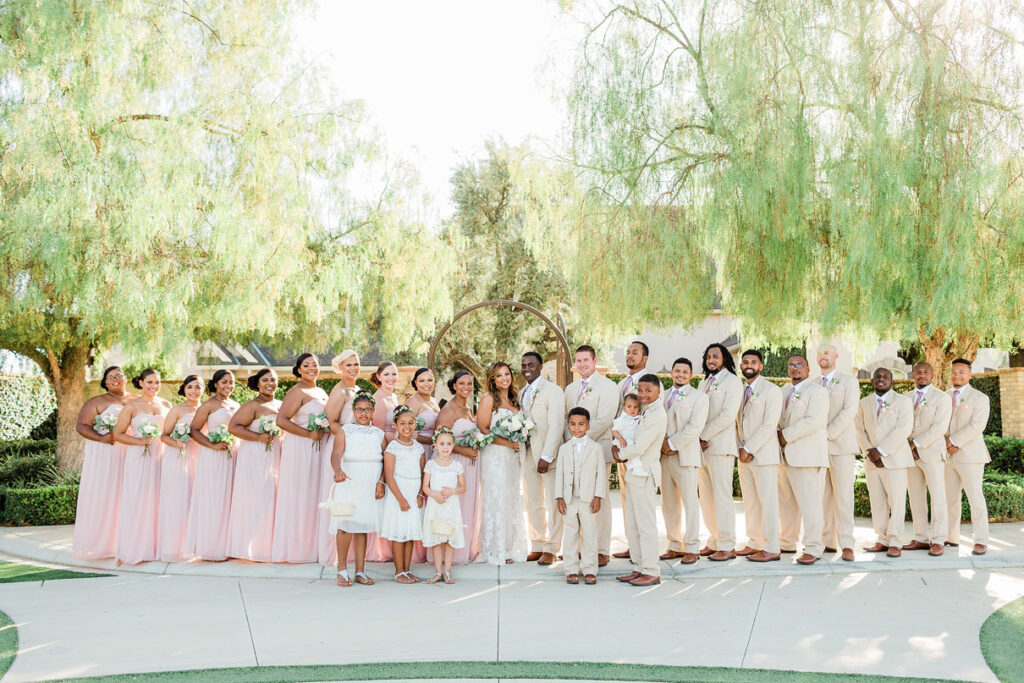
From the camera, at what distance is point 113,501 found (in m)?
8.95

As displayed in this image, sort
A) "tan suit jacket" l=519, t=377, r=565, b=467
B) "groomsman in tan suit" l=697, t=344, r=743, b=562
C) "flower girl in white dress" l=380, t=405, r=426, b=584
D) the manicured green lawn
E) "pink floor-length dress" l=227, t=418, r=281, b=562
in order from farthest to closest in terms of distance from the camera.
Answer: "pink floor-length dress" l=227, t=418, r=281, b=562, "groomsman in tan suit" l=697, t=344, r=743, b=562, "tan suit jacket" l=519, t=377, r=565, b=467, "flower girl in white dress" l=380, t=405, r=426, b=584, the manicured green lawn

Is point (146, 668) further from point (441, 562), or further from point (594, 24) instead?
point (594, 24)

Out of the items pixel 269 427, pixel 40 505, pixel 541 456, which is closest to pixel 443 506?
pixel 541 456

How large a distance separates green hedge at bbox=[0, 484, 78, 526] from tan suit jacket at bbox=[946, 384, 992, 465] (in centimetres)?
1043

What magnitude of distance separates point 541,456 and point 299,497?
2.35m

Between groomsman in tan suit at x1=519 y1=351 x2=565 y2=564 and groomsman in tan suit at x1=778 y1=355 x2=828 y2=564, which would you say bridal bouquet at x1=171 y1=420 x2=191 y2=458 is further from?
groomsman in tan suit at x1=778 y1=355 x2=828 y2=564

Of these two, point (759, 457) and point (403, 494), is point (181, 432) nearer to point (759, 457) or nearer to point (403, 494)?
point (403, 494)

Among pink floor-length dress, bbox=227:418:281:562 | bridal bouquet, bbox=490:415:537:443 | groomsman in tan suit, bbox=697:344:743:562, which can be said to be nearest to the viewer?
bridal bouquet, bbox=490:415:537:443

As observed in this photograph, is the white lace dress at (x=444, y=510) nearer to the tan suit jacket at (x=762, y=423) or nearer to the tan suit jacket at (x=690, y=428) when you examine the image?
the tan suit jacket at (x=690, y=428)

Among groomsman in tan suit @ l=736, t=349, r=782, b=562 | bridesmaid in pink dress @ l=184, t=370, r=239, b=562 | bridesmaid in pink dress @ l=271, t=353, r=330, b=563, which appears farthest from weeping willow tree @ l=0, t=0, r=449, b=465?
groomsman in tan suit @ l=736, t=349, r=782, b=562

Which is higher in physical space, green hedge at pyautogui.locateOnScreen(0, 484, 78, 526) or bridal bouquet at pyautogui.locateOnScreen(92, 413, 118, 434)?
bridal bouquet at pyautogui.locateOnScreen(92, 413, 118, 434)

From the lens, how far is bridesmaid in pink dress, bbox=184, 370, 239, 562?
8602 mm

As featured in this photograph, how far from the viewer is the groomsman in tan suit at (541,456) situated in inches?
323

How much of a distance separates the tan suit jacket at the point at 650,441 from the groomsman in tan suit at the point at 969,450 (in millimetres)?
3150
